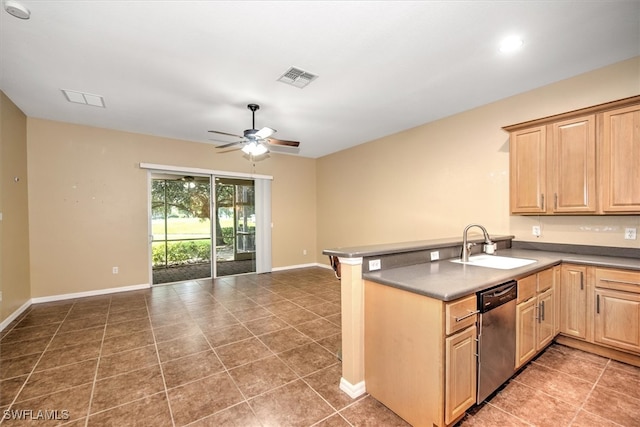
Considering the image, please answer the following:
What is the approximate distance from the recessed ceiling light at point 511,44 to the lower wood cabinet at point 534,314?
2017 millimetres

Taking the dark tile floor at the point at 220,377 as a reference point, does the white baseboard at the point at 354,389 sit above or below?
above

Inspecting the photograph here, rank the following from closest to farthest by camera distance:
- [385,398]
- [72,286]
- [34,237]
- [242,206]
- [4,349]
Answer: [385,398], [4,349], [34,237], [72,286], [242,206]

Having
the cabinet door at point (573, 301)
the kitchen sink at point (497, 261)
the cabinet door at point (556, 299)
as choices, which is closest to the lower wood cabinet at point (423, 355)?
the kitchen sink at point (497, 261)

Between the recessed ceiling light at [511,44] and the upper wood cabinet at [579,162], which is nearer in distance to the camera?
the recessed ceiling light at [511,44]

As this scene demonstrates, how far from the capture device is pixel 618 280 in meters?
2.35

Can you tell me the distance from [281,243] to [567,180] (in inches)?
208

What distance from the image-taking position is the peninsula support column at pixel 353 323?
201 centimetres

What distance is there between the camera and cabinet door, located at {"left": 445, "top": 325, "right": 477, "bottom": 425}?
1573 millimetres

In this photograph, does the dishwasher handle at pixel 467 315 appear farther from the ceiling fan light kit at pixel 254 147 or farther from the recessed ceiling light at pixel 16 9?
the recessed ceiling light at pixel 16 9

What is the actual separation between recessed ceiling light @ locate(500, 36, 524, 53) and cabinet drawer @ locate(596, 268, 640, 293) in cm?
214

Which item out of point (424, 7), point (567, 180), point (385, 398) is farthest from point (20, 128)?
point (567, 180)

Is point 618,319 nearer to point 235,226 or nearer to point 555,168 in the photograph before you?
point 555,168

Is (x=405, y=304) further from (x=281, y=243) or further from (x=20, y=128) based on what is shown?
(x=20, y=128)

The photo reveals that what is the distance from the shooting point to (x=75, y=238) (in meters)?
4.48
